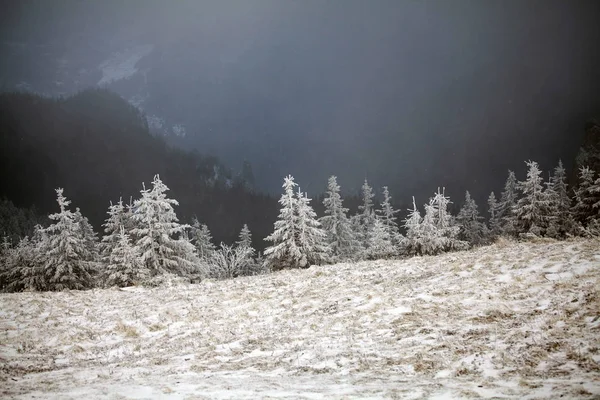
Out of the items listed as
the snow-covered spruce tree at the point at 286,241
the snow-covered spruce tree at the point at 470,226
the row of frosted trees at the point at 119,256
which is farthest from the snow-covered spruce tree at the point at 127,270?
the snow-covered spruce tree at the point at 470,226

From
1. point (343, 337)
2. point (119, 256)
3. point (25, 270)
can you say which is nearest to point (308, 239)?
point (119, 256)

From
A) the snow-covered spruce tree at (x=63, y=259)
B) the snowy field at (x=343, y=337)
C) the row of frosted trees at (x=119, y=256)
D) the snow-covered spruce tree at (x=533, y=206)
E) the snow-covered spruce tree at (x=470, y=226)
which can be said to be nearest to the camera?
the snowy field at (x=343, y=337)

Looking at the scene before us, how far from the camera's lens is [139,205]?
28609mm

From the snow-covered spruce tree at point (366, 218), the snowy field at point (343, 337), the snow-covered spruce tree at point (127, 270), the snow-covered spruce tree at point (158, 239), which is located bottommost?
the snowy field at point (343, 337)

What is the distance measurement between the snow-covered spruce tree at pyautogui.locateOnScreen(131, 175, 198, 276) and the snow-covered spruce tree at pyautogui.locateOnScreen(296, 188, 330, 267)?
27.1ft

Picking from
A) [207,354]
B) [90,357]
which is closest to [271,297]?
[207,354]

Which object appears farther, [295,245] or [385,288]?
[295,245]

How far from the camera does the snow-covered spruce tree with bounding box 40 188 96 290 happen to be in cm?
2758

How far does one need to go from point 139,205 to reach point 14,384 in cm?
2287

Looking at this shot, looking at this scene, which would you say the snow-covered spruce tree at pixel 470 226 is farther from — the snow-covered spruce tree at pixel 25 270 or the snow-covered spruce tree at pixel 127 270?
the snow-covered spruce tree at pixel 25 270

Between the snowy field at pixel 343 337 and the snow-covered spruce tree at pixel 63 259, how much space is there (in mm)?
13866

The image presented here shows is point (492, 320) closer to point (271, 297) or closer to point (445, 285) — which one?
point (445, 285)

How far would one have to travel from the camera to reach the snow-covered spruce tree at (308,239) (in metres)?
28.8

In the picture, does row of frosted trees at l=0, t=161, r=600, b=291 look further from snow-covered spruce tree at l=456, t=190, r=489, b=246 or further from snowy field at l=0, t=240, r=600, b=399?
snow-covered spruce tree at l=456, t=190, r=489, b=246
